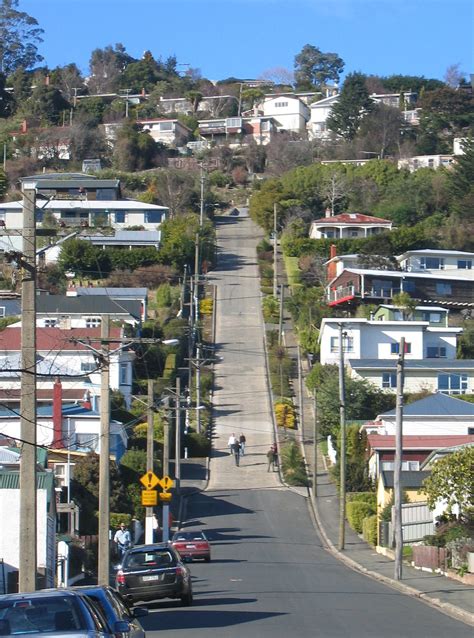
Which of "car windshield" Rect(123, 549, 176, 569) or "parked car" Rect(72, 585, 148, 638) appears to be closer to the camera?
"parked car" Rect(72, 585, 148, 638)

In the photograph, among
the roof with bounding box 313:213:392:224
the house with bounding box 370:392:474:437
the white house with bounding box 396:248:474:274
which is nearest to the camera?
the house with bounding box 370:392:474:437

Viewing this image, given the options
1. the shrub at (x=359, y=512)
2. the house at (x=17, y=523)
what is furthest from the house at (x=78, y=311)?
the house at (x=17, y=523)

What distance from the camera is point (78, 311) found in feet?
273

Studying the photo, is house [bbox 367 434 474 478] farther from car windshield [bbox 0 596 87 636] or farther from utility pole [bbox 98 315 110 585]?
car windshield [bbox 0 596 87 636]

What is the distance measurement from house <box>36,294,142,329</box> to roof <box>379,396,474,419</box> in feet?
69.5

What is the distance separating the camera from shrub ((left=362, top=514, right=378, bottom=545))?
1959 inches

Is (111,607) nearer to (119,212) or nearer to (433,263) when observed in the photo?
(433,263)

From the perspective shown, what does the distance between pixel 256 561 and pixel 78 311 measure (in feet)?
143

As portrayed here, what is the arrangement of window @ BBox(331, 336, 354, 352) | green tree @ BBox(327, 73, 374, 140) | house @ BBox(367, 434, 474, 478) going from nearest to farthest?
1. house @ BBox(367, 434, 474, 478)
2. window @ BBox(331, 336, 354, 352)
3. green tree @ BBox(327, 73, 374, 140)

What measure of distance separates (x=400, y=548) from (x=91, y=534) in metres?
14.9

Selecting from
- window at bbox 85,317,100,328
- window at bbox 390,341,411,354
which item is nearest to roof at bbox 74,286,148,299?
window at bbox 85,317,100,328

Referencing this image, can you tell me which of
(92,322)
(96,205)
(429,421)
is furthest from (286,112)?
(429,421)

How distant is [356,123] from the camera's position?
509 feet

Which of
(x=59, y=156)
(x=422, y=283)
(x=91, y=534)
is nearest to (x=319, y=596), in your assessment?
(x=91, y=534)
